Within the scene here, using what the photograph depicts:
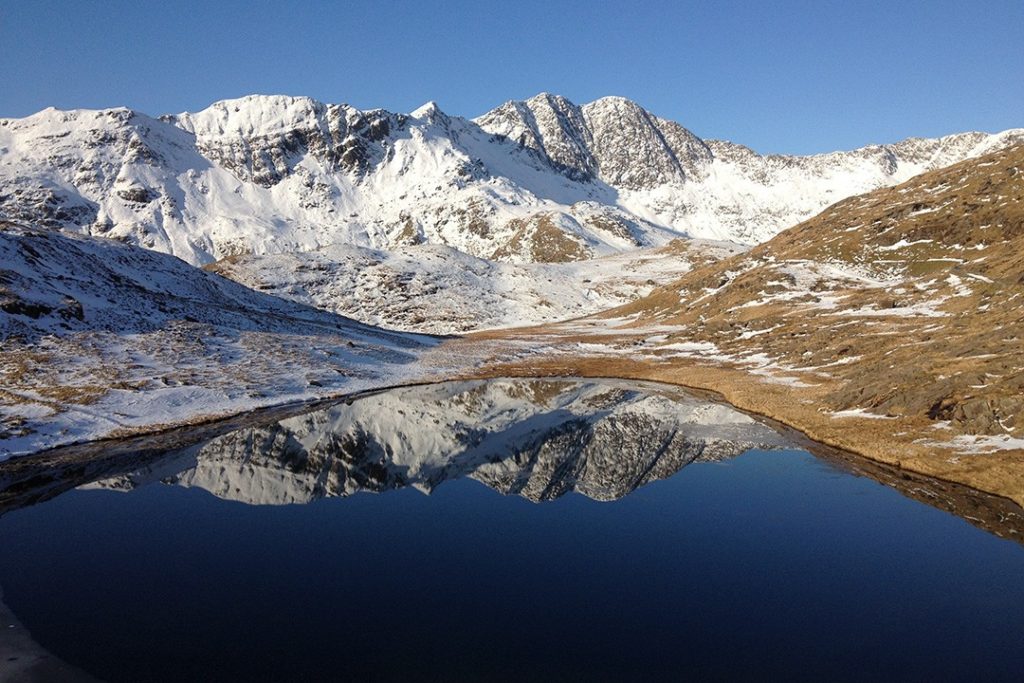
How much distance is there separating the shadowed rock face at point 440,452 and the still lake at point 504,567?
282 mm

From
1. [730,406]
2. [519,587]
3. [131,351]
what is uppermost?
[131,351]

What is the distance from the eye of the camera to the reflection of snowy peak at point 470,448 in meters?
29.7

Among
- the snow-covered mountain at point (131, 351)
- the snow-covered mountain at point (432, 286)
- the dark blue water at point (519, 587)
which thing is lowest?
the dark blue water at point (519, 587)

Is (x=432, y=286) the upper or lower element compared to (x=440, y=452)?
upper

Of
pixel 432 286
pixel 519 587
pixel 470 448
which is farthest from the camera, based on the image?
pixel 432 286

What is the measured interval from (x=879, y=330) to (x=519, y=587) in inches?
2099

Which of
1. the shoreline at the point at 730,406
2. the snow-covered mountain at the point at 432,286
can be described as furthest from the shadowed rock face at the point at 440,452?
the snow-covered mountain at the point at 432,286

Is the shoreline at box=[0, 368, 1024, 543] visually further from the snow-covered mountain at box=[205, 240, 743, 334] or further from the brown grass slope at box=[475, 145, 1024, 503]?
the snow-covered mountain at box=[205, 240, 743, 334]

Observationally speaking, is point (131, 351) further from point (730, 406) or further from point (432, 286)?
point (432, 286)

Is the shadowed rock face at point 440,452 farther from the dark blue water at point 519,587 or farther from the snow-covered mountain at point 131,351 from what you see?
the snow-covered mountain at point 131,351

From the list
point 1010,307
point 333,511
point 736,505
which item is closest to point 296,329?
point 333,511

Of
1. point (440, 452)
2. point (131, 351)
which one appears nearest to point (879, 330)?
point (440, 452)

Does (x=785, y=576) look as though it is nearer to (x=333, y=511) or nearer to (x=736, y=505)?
(x=736, y=505)

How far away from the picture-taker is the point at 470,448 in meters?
37.4
